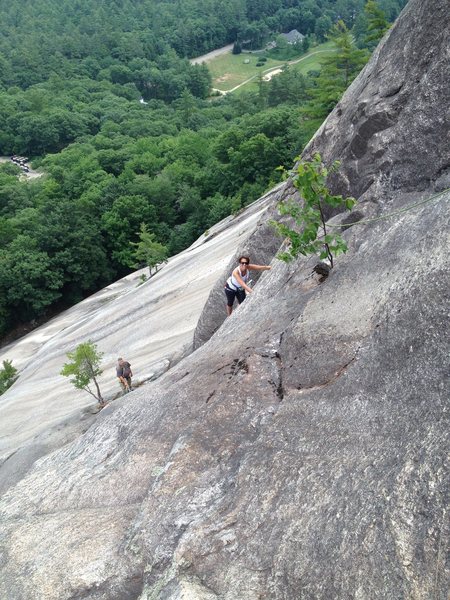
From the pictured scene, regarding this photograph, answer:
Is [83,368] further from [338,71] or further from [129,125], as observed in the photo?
[129,125]

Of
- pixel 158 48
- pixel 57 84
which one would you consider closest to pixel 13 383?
pixel 57 84

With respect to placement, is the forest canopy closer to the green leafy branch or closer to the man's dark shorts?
the man's dark shorts

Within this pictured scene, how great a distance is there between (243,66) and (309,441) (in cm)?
16449

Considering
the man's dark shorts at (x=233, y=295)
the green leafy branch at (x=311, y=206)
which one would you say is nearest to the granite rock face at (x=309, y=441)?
the green leafy branch at (x=311, y=206)

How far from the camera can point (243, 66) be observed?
15738 centimetres

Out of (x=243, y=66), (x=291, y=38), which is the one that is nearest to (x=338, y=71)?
(x=243, y=66)

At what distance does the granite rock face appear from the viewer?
573 cm

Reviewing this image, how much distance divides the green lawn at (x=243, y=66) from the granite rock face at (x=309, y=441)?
132 m

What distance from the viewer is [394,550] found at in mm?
5324

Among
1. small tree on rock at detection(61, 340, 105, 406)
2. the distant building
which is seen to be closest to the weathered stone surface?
small tree on rock at detection(61, 340, 105, 406)

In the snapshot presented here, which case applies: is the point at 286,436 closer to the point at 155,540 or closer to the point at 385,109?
the point at 155,540

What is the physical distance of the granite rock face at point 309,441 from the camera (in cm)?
573

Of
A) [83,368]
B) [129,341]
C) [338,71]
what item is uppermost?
[338,71]

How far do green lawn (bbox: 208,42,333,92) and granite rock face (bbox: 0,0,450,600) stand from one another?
434 feet
